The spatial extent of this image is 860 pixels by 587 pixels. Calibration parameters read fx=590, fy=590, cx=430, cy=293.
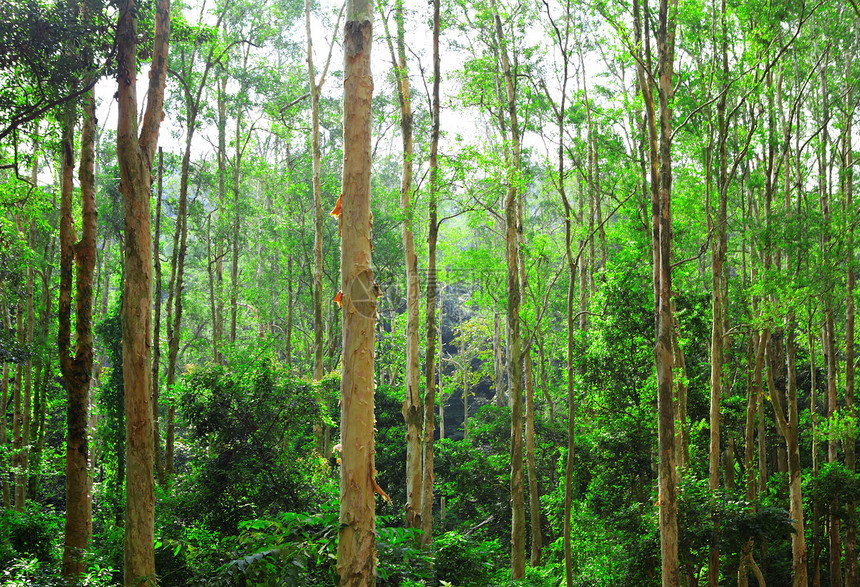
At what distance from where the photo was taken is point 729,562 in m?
10.0

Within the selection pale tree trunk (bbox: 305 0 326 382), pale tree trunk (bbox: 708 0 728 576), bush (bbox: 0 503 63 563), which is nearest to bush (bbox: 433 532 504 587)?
pale tree trunk (bbox: 708 0 728 576)

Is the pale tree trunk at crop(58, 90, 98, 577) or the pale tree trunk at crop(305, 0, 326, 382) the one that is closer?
the pale tree trunk at crop(58, 90, 98, 577)

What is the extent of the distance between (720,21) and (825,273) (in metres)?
4.51

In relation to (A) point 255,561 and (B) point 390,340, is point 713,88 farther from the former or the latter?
(B) point 390,340

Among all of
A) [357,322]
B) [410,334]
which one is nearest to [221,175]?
[410,334]

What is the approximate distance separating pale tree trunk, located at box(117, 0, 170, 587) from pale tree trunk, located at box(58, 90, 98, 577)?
1.20 meters

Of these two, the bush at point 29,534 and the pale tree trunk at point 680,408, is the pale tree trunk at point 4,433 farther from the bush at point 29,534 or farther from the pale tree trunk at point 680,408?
the pale tree trunk at point 680,408

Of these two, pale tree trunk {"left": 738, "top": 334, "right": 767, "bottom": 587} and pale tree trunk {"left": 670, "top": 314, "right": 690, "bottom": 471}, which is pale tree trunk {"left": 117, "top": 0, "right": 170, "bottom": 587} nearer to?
pale tree trunk {"left": 670, "top": 314, "right": 690, "bottom": 471}

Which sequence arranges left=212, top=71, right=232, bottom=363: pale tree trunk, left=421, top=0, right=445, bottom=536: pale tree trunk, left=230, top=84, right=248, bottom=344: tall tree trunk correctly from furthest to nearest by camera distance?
1. left=230, top=84, right=248, bottom=344: tall tree trunk
2. left=212, top=71, right=232, bottom=363: pale tree trunk
3. left=421, top=0, right=445, bottom=536: pale tree trunk

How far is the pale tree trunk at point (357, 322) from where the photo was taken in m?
3.70

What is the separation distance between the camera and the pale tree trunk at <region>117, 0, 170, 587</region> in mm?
4918

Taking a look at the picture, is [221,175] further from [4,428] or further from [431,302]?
[431,302]

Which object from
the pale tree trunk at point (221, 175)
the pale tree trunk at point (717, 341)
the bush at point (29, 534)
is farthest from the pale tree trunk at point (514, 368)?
the pale tree trunk at point (221, 175)

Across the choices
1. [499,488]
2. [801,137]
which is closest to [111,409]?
→ [499,488]
